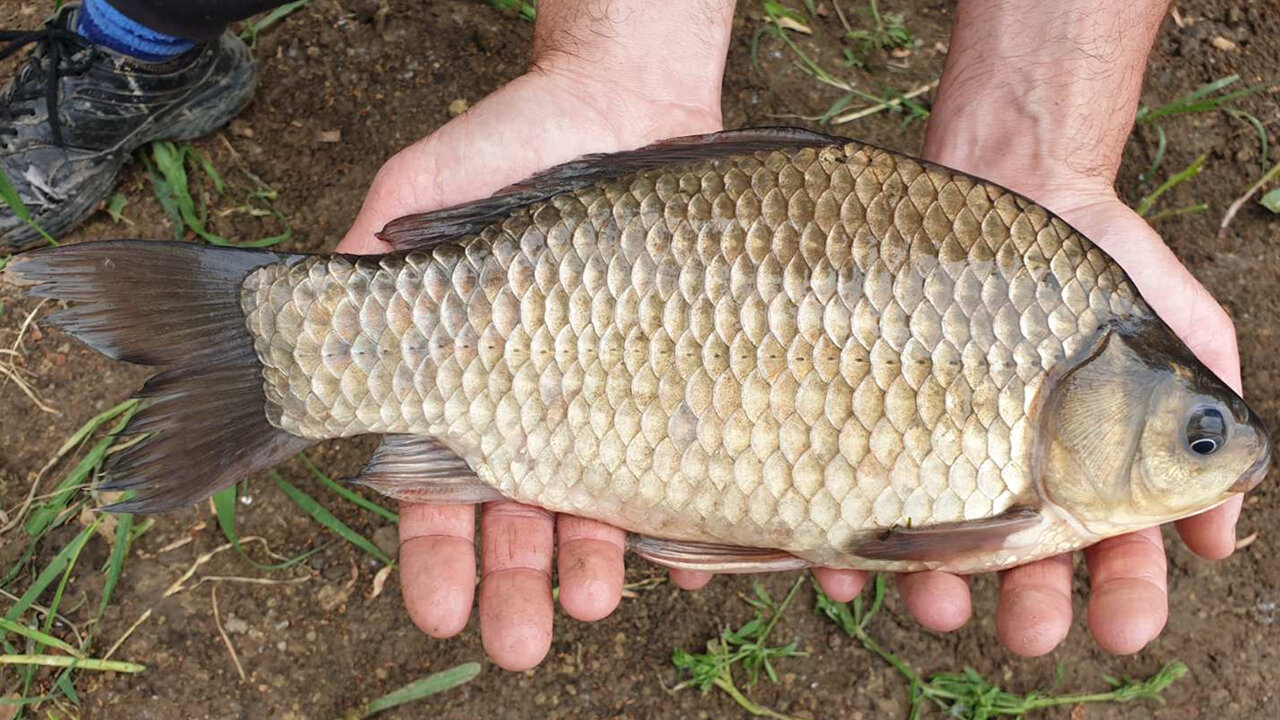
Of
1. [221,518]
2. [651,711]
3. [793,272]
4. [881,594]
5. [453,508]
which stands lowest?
[651,711]

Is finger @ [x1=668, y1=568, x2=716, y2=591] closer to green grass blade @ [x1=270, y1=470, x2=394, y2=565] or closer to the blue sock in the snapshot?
green grass blade @ [x1=270, y1=470, x2=394, y2=565]

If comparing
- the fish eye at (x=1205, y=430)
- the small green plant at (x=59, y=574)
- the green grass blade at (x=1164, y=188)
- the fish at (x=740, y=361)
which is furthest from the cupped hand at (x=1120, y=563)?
the small green plant at (x=59, y=574)

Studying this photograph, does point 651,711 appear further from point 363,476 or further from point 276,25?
point 276,25

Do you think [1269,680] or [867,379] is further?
[1269,680]

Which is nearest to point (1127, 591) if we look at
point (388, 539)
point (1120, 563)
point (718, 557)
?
point (1120, 563)

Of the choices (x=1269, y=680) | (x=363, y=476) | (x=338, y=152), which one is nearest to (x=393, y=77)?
(x=338, y=152)

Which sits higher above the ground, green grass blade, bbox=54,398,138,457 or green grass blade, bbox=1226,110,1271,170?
green grass blade, bbox=1226,110,1271,170

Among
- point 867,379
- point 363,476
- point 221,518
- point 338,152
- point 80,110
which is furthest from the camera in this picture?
point 338,152

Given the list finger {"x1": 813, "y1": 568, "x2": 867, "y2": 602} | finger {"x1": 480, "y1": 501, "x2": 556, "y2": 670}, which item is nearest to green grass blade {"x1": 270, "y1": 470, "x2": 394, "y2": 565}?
finger {"x1": 480, "y1": 501, "x2": 556, "y2": 670}
